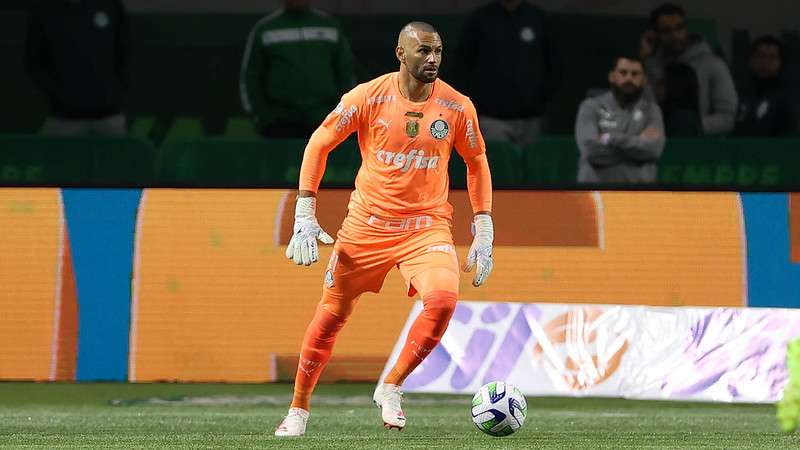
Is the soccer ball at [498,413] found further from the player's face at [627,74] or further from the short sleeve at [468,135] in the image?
the player's face at [627,74]

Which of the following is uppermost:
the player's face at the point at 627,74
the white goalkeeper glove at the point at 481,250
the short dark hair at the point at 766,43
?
the short dark hair at the point at 766,43

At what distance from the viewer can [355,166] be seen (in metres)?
11.1

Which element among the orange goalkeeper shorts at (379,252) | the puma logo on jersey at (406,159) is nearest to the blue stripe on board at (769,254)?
the orange goalkeeper shorts at (379,252)

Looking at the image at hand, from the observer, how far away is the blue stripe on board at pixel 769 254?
1027 centimetres

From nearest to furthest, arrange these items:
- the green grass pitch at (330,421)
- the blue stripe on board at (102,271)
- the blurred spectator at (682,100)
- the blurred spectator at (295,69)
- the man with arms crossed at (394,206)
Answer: the green grass pitch at (330,421) < the man with arms crossed at (394,206) < the blue stripe on board at (102,271) < the blurred spectator at (295,69) < the blurred spectator at (682,100)

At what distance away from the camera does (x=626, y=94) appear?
418 inches

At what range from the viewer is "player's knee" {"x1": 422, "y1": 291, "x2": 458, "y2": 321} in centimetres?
700

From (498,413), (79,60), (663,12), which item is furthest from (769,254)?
(79,60)

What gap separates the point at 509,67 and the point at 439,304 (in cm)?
470

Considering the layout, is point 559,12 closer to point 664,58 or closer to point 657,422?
point 664,58

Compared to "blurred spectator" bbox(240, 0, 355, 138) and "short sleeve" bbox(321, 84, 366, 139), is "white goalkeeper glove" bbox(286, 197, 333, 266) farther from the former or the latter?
"blurred spectator" bbox(240, 0, 355, 138)

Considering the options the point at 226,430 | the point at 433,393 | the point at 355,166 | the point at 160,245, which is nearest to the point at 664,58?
the point at 355,166

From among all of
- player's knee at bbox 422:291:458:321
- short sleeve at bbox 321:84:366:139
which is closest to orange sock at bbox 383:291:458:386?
player's knee at bbox 422:291:458:321

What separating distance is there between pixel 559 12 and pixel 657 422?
14.7 ft
